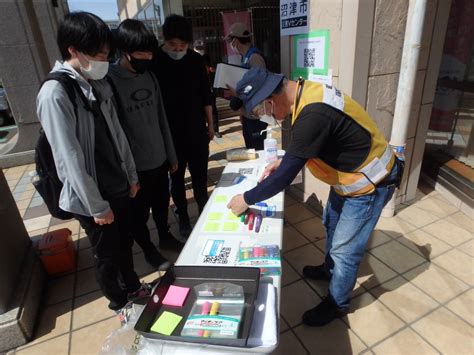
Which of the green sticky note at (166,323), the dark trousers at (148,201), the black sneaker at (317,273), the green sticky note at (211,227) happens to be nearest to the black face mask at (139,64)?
the dark trousers at (148,201)

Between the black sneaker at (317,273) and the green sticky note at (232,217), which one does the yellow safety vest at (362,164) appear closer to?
the green sticky note at (232,217)

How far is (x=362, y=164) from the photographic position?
1479mm

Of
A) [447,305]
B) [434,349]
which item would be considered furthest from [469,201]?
[434,349]

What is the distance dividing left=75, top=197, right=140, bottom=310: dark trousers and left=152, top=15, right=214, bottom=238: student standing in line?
0.88 m

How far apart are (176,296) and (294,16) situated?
2588 mm

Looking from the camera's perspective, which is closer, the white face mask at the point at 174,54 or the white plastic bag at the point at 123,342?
the white plastic bag at the point at 123,342

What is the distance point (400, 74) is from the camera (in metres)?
2.54

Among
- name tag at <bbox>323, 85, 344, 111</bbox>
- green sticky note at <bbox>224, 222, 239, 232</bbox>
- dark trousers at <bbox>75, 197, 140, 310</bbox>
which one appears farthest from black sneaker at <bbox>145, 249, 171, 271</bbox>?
name tag at <bbox>323, 85, 344, 111</bbox>

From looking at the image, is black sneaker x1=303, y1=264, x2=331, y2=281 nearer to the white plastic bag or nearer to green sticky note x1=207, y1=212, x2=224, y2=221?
green sticky note x1=207, y1=212, x2=224, y2=221

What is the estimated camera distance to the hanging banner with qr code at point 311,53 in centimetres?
249

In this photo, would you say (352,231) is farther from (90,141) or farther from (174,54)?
(174,54)

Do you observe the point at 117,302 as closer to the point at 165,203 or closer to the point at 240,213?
the point at 165,203

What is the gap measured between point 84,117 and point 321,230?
7.12ft

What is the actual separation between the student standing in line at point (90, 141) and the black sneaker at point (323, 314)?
1.24 meters
